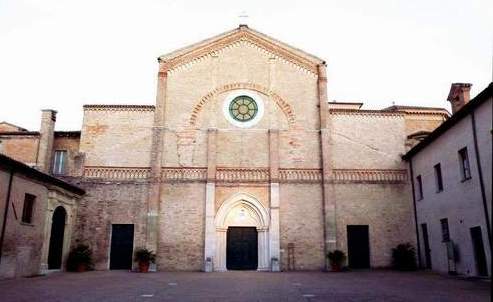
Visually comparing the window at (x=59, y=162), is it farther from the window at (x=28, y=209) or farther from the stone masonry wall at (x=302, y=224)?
the stone masonry wall at (x=302, y=224)

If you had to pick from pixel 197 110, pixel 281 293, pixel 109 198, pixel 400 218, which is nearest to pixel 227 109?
pixel 197 110

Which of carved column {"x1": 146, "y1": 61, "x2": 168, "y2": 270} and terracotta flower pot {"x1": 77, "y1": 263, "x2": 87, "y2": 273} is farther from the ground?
carved column {"x1": 146, "y1": 61, "x2": 168, "y2": 270}

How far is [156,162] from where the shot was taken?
71.3 feet

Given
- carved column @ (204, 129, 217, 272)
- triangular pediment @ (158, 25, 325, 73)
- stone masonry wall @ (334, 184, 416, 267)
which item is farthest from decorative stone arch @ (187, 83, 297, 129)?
stone masonry wall @ (334, 184, 416, 267)

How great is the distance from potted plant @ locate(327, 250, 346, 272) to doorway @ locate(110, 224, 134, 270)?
9.86m

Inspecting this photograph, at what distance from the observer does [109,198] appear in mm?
21531

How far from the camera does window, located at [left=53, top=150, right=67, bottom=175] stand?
78.8 ft

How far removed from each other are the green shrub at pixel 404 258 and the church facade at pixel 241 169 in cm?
42

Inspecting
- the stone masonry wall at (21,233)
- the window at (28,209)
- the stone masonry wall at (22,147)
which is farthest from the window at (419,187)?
the stone masonry wall at (22,147)

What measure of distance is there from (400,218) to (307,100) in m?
7.95

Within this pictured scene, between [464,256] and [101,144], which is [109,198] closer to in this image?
[101,144]

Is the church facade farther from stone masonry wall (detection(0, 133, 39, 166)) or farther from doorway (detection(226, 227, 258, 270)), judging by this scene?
stone masonry wall (detection(0, 133, 39, 166))

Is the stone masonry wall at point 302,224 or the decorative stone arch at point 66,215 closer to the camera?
the decorative stone arch at point 66,215

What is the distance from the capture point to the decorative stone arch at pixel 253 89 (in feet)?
75.0
